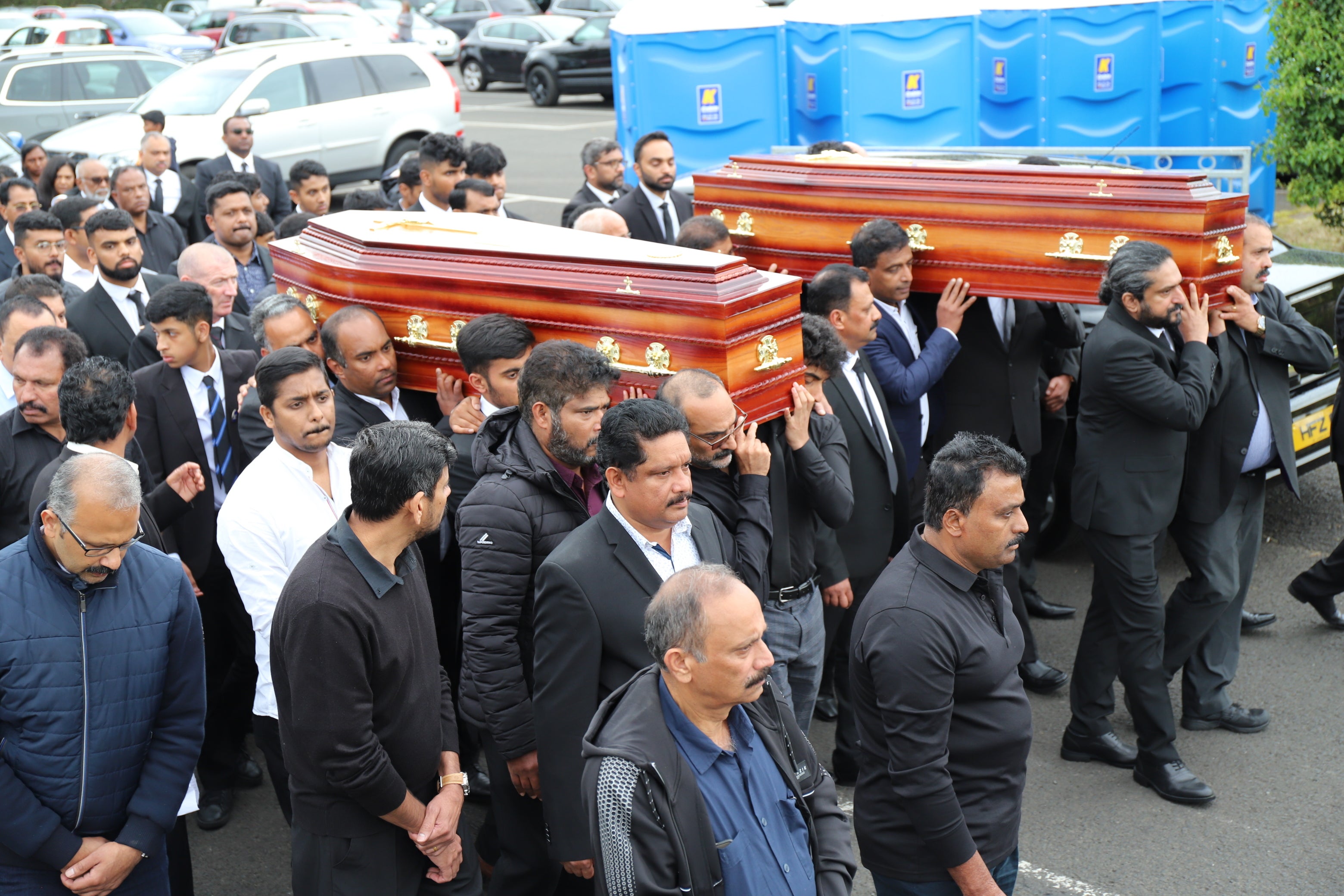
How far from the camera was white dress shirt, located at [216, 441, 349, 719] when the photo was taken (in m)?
3.47

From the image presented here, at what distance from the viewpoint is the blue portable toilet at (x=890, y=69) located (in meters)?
10.6

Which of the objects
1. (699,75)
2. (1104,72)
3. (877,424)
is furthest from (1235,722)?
(1104,72)

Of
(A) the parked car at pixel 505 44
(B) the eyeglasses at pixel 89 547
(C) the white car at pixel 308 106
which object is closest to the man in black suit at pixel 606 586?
(B) the eyeglasses at pixel 89 547

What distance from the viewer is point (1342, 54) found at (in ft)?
28.6

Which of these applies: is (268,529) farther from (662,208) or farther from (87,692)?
(662,208)

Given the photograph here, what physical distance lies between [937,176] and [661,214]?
256 centimetres

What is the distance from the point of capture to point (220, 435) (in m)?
4.55

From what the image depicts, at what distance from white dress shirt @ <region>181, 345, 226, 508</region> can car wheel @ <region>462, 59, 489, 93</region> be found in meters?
20.1

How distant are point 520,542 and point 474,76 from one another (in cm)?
2195

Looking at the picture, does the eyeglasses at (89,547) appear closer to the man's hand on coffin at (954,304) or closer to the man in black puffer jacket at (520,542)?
the man in black puffer jacket at (520,542)

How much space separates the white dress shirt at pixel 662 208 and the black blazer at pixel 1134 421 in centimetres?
332

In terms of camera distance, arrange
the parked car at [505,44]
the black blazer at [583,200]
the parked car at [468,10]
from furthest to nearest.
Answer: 1. the parked car at [468,10]
2. the parked car at [505,44]
3. the black blazer at [583,200]

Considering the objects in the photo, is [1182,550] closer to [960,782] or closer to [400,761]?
[960,782]

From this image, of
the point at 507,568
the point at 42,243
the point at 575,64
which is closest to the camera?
the point at 507,568
